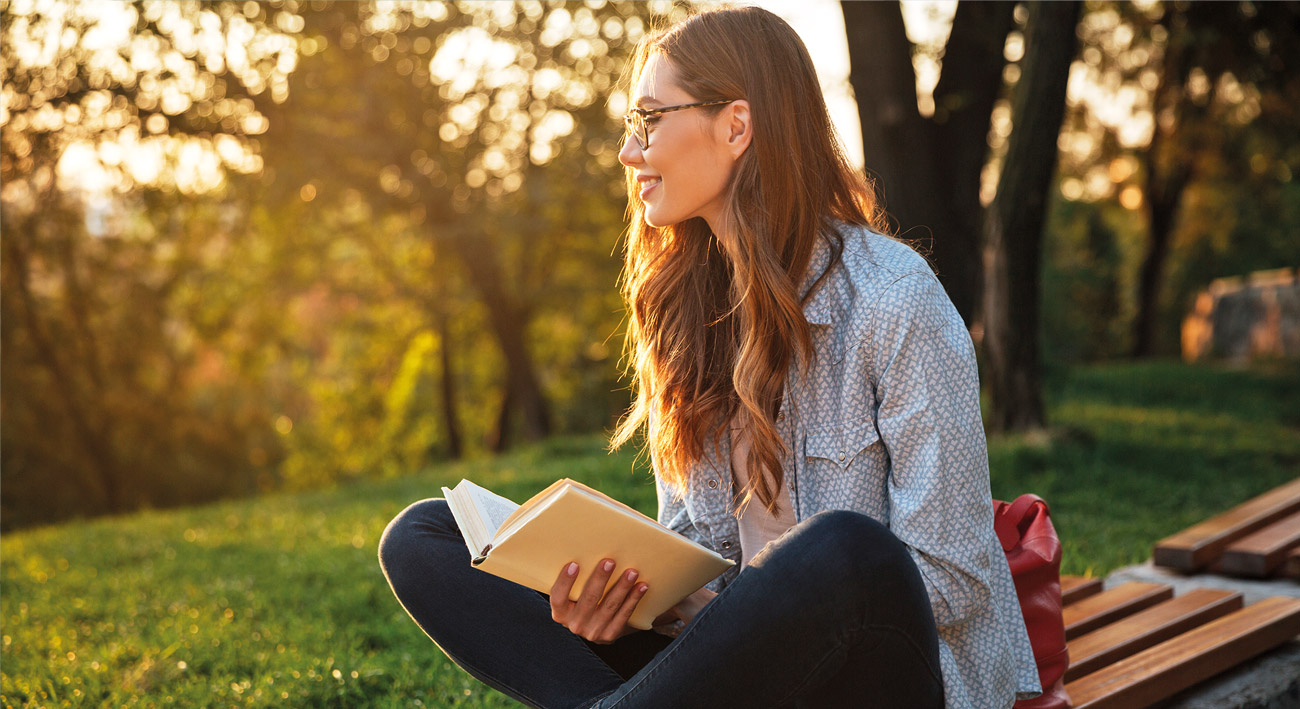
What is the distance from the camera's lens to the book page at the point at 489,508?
185cm

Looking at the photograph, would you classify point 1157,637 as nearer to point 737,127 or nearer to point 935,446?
point 935,446

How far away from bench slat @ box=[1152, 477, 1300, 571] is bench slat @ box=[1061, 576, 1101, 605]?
494mm

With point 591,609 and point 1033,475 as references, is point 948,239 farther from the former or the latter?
point 591,609

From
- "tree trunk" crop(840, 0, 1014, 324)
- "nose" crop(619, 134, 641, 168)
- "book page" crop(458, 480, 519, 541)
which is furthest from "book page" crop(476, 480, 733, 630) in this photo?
"tree trunk" crop(840, 0, 1014, 324)

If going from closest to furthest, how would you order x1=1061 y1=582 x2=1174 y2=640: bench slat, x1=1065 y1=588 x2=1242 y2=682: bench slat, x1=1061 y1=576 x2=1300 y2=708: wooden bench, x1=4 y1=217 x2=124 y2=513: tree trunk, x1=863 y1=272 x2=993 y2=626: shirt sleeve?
1. x1=863 y1=272 x2=993 y2=626: shirt sleeve
2. x1=1061 y1=576 x2=1300 y2=708: wooden bench
3. x1=1065 y1=588 x2=1242 y2=682: bench slat
4. x1=1061 y1=582 x2=1174 y2=640: bench slat
5. x1=4 y1=217 x2=124 y2=513: tree trunk

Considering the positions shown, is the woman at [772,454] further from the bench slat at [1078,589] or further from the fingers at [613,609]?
the bench slat at [1078,589]

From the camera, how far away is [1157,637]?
2.47 metres

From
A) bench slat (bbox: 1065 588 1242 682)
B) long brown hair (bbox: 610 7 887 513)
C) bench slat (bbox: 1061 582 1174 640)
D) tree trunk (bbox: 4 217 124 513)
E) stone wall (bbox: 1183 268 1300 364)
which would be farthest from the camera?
tree trunk (bbox: 4 217 124 513)

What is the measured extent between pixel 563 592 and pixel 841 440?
22.4 inches

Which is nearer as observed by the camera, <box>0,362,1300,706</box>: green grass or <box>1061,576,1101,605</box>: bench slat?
<box>1061,576,1101,605</box>: bench slat

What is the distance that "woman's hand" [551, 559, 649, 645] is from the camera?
5.88ft

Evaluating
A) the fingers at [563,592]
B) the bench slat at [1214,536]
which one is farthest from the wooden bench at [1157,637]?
the fingers at [563,592]

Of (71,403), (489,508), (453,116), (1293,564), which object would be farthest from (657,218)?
(71,403)

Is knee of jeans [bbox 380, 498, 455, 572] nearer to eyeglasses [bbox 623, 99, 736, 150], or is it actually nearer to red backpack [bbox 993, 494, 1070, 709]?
eyeglasses [bbox 623, 99, 736, 150]
